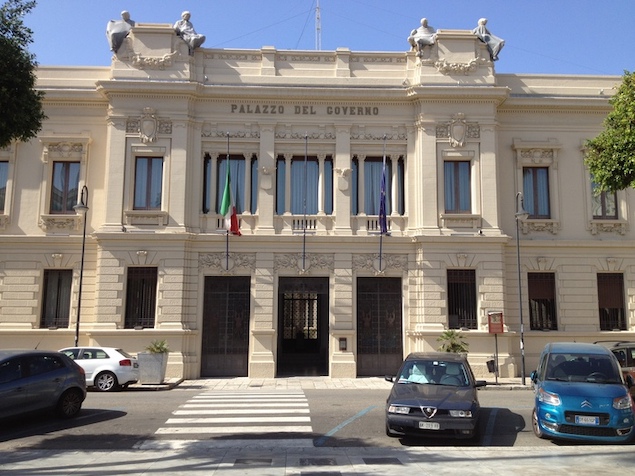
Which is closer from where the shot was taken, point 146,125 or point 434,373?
point 434,373

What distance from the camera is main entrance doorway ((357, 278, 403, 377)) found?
77.0ft

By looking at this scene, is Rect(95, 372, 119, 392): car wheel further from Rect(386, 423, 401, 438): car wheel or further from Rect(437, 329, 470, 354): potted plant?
Rect(437, 329, 470, 354): potted plant

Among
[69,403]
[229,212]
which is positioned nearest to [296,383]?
[229,212]

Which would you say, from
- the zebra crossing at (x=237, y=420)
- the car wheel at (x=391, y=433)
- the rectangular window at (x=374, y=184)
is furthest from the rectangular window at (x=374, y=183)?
the car wheel at (x=391, y=433)

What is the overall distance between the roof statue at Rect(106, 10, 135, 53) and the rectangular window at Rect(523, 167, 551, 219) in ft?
59.3

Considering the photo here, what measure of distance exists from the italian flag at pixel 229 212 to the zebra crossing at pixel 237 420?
24.1 ft

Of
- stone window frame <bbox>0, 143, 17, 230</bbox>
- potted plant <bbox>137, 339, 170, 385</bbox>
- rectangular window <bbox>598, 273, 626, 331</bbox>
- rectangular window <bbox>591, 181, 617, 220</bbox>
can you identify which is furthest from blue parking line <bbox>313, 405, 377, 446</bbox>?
stone window frame <bbox>0, 143, 17, 230</bbox>

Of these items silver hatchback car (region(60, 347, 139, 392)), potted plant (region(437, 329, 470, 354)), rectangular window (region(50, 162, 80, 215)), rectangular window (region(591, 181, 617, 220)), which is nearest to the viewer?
silver hatchback car (region(60, 347, 139, 392))

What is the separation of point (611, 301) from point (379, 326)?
1002 centimetres

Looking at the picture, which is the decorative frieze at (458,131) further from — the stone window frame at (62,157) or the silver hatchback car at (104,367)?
the silver hatchback car at (104,367)

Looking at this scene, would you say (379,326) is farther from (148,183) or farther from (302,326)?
(148,183)

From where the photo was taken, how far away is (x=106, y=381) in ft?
61.8

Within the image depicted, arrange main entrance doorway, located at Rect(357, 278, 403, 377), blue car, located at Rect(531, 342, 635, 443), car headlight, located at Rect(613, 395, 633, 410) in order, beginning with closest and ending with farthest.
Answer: blue car, located at Rect(531, 342, 635, 443)
car headlight, located at Rect(613, 395, 633, 410)
main entrance doorway, located at Rect(357, 278, 403, 377)

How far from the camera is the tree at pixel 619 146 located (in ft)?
52.4
